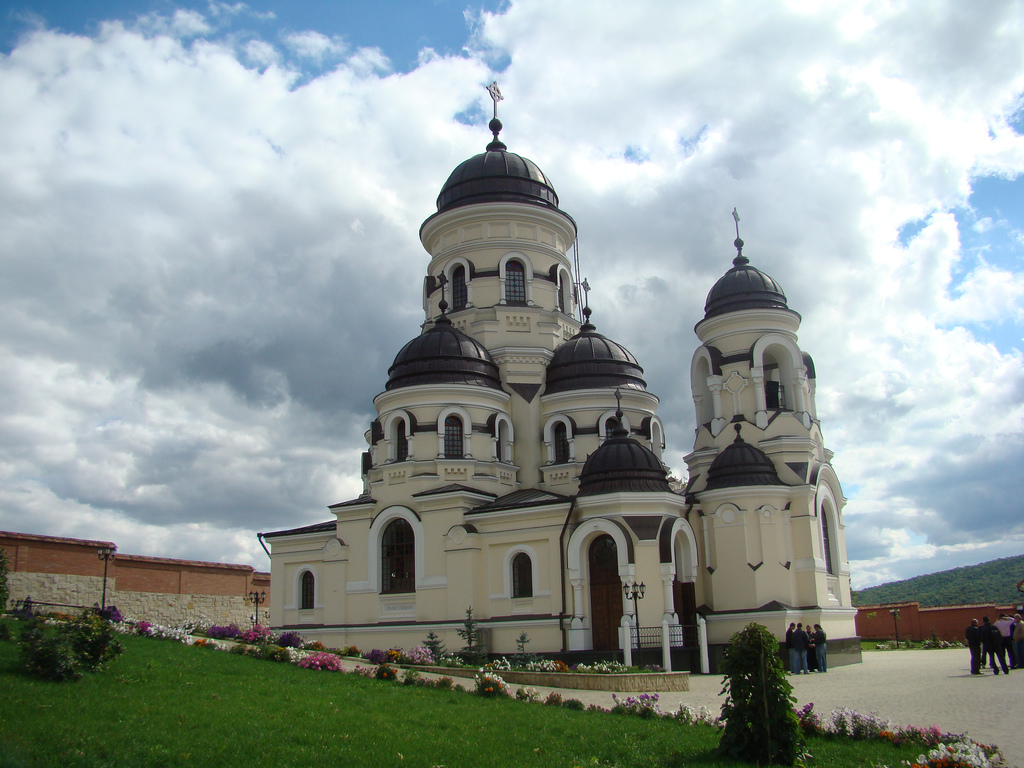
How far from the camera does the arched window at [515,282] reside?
2890cm

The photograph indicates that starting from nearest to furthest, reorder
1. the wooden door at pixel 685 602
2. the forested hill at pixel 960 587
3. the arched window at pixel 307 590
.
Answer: the wooden door at pixel 685 602 < the arched window at pixel 307 590 < the forested hill at pixel 960 587

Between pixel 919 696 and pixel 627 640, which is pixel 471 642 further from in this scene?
pixel 919 696

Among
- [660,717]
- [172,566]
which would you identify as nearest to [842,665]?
[660,717]

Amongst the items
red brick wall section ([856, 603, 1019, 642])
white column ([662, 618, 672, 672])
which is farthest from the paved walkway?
red brick wall section ([856, 603, 1019, 642])

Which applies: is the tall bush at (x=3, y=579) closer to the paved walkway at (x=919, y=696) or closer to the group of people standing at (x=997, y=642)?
the paved walkway at (x=919, y=696)

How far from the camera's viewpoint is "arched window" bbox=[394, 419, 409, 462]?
84.0 feet

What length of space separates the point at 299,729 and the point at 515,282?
20.8 meters

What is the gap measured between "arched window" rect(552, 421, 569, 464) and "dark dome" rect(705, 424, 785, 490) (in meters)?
4.48

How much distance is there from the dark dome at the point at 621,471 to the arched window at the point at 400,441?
6015 mm

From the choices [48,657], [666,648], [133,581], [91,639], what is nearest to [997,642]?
[666,648]

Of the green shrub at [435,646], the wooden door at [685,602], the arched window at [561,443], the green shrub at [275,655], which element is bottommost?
the green shrub at [435,646]

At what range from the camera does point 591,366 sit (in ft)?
87.4

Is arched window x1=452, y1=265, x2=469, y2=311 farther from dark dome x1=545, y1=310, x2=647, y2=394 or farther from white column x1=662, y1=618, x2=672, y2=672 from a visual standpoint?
white column x1=662, y1=618, x2=672, y2=672

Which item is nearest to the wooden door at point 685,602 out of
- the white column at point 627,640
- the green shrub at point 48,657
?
the white column at point 627,640
